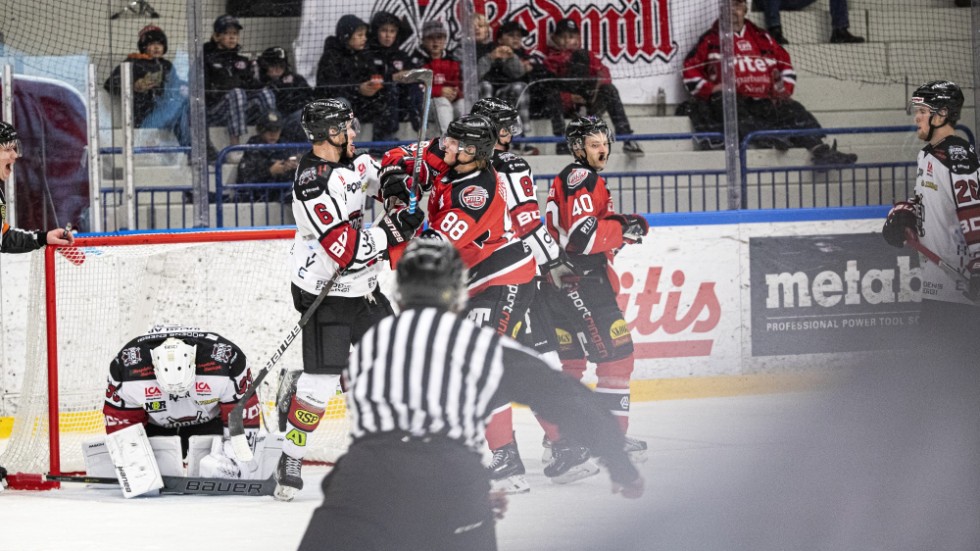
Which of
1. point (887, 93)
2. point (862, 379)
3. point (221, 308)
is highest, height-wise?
point (887, 93)

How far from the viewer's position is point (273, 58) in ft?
23.4

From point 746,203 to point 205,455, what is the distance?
3658 mm

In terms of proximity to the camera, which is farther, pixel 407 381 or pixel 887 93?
pixel 887 93

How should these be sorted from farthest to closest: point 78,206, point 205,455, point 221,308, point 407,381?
point 78,206 < point 221,308 < point 205,455 < point 407,381

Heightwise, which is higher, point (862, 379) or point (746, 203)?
point (746, 203)

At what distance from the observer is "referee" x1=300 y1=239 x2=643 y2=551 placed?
243 centimetres

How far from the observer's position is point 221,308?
6199 millimetres

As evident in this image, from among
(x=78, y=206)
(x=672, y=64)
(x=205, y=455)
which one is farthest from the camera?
(x=672, y=64)

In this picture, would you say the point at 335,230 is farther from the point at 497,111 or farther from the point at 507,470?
the point at 507,470

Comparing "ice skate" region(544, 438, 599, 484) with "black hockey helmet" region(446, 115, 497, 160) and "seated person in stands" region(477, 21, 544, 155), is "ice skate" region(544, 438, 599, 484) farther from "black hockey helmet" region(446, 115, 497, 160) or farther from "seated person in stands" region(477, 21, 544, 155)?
"seated person in stands" region(477, 21, 544, 155)

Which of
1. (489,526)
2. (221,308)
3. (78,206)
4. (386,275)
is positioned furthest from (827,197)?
(489,526)

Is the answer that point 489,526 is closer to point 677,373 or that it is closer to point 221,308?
point 221,308

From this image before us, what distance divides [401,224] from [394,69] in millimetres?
2710

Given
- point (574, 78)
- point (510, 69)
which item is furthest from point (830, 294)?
point (510, 69)
